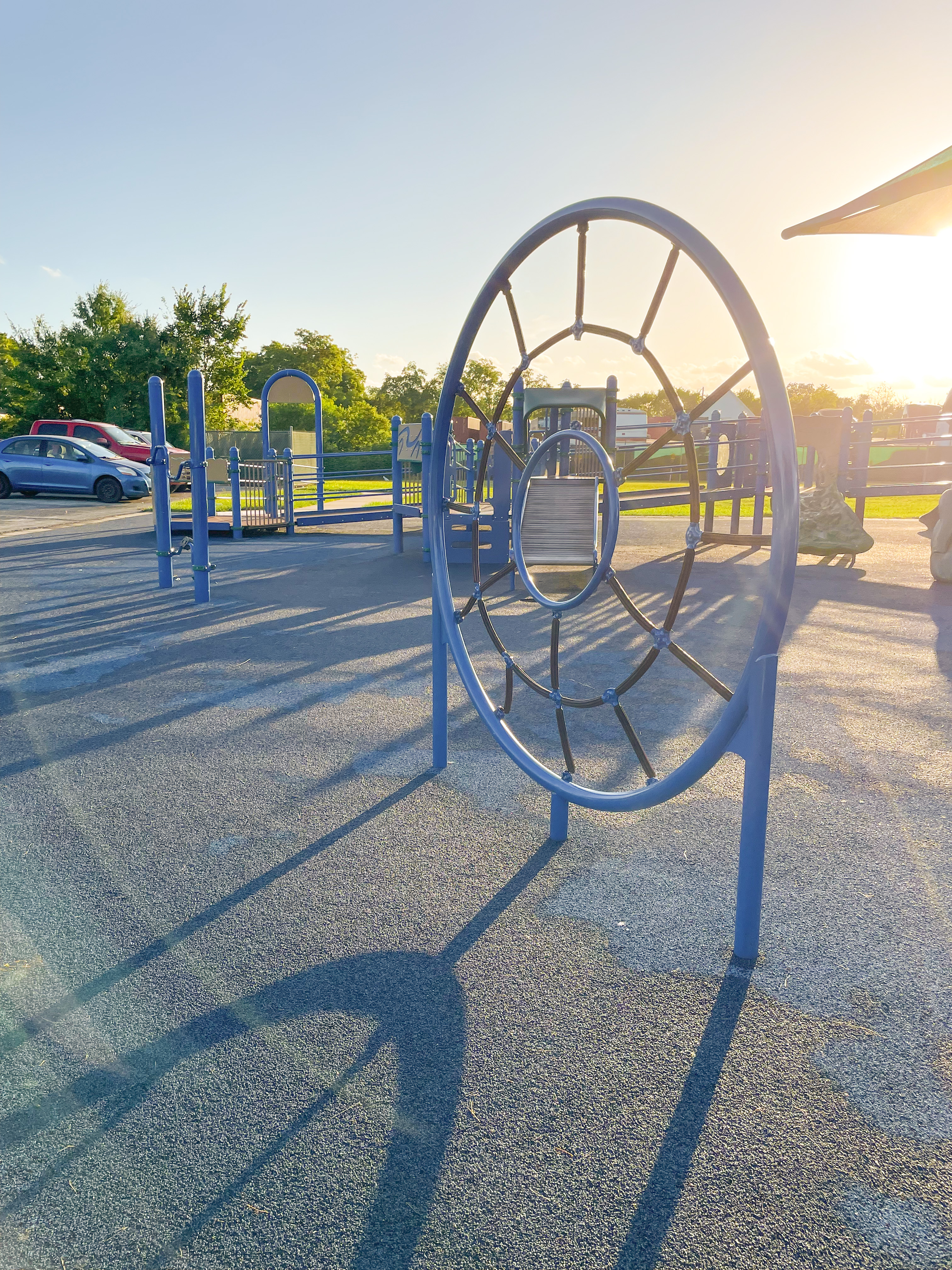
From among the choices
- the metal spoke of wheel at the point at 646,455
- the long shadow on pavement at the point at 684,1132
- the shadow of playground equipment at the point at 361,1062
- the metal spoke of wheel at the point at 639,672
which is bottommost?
the long shadow on pavement at the point at 684,1132

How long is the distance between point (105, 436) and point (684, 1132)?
24127 mm

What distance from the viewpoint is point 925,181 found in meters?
6.43

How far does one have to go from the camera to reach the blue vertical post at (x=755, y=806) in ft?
7.18

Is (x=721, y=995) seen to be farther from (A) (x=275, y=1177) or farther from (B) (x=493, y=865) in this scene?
(A) (x=275, y=1177)

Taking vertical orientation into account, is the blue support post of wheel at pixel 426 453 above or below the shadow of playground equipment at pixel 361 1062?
above

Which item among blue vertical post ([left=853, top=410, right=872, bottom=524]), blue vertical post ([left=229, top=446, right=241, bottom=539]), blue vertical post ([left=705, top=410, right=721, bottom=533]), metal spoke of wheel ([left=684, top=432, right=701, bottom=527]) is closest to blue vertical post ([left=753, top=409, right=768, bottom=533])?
blue vertical post ([left=705, top=410, right=721, bottom=533])

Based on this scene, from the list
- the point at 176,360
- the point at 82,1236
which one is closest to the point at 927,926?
the point at 82,1236

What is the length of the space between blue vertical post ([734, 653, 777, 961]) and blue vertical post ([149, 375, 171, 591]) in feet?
20.2

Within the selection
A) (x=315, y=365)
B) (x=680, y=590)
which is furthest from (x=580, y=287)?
(x=315, y=365)

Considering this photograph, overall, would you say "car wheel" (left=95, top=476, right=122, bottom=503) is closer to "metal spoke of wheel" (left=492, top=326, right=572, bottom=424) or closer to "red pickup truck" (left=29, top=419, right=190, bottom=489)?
"red pickup truck" (left=29, top=419, right=190, bottom=489)

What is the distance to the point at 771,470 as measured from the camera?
2.00m

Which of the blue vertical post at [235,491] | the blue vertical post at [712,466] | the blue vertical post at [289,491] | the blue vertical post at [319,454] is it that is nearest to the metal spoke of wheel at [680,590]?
the blue vertical post at [712,466]

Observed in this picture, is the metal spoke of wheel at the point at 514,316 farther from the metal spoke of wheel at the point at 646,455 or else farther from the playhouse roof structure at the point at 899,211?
the playhouse roof structure at the point at 899,211

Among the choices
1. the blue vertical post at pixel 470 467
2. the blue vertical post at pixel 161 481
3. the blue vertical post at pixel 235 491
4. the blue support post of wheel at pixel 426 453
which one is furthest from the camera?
the blue vertical post at pixel 470 467
